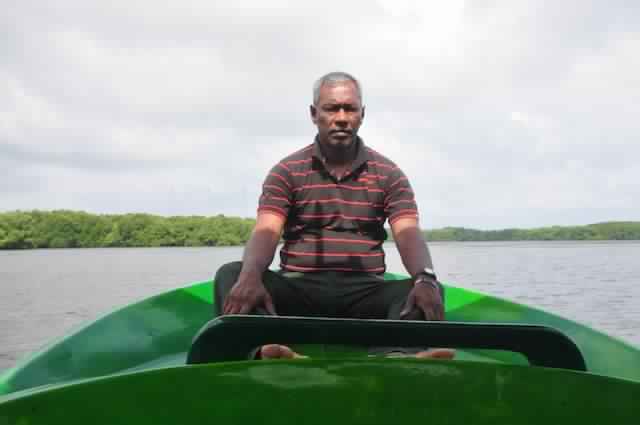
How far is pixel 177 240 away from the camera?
52.2m

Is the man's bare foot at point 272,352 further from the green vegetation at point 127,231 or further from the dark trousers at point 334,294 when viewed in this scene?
the green vegetation at point 127,231

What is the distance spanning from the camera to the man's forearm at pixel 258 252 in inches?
71.3

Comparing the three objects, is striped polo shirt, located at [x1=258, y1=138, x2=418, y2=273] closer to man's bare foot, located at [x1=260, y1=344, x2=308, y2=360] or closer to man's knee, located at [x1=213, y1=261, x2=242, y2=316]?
man's knee, located at [x1=213, y1=261, x2=242, y2=316]

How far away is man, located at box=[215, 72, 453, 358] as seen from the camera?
6.52 ft

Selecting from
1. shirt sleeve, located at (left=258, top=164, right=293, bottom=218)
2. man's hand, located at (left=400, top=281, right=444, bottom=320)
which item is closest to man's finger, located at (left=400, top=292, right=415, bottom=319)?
man's hand, located at (left=400, top=281, right=444, bottom=320)

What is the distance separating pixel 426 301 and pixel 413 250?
1.17 feet

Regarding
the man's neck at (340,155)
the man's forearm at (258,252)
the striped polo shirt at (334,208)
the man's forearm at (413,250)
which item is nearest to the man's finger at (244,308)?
the man's forearm at (258,252)

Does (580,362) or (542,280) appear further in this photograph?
(542,280)

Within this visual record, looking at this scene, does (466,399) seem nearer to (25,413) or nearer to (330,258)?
(25,413)

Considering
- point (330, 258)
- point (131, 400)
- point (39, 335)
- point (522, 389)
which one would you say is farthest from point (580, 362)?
point (39, 335)

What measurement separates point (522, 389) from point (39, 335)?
229 inches

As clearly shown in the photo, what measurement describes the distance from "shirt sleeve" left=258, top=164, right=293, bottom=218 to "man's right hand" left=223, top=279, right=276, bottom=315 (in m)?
0.37

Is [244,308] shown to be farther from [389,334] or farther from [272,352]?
[389,334]

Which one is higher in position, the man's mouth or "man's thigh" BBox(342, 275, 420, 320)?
the man's mouth
